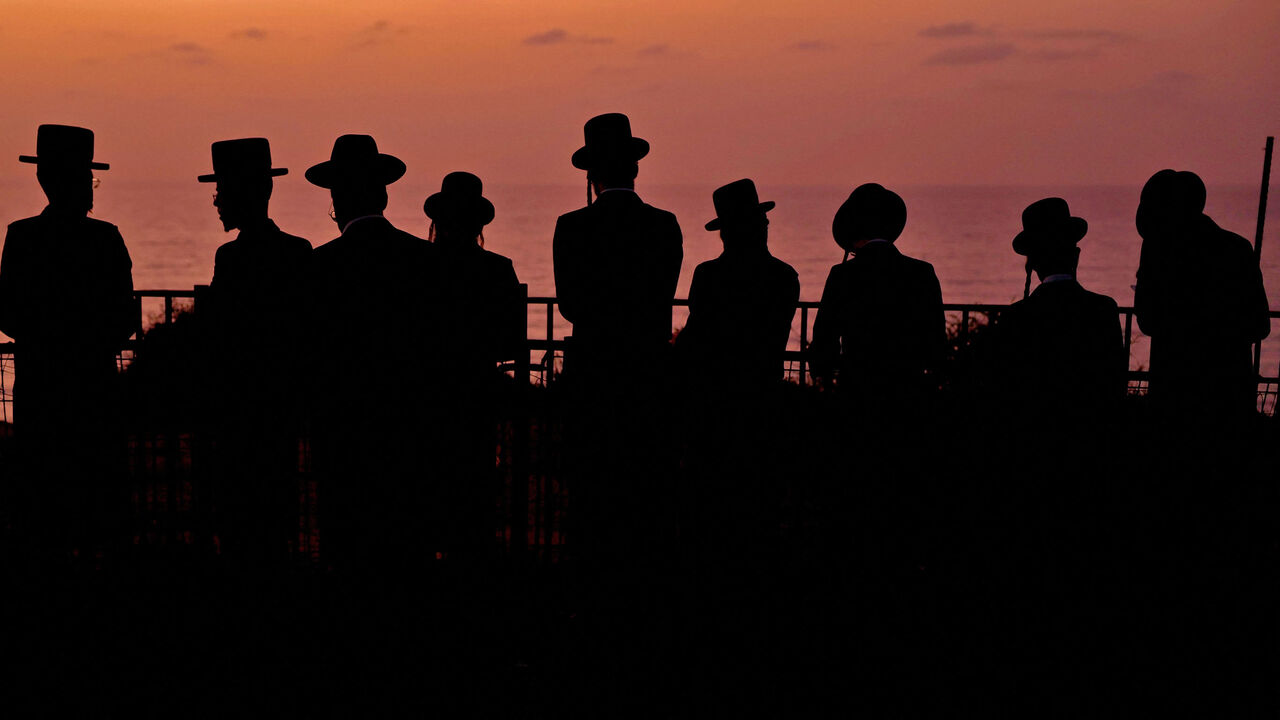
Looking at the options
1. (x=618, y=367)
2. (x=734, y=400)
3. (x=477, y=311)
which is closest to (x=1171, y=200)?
(x=734, y=400)

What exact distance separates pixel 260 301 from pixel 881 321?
104 inches

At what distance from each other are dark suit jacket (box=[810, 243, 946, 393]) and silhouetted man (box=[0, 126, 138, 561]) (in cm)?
318

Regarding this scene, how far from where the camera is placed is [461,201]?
5.09 meters

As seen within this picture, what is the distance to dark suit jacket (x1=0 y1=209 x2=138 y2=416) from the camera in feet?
17.1

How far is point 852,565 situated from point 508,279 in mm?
1963

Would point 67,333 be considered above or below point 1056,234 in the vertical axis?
below

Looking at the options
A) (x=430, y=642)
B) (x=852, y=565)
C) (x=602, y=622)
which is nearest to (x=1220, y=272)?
(x=852, y=565)

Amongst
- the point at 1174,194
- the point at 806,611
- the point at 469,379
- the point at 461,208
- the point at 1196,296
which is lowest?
the point at 806,611

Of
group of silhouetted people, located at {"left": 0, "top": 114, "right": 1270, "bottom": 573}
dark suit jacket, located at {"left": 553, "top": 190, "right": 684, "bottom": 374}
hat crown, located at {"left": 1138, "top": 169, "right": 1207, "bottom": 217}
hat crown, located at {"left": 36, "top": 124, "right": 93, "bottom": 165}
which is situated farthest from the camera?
hat crown, located at {"left": 36, "top": 124, "right": 93, "bottom": 165}

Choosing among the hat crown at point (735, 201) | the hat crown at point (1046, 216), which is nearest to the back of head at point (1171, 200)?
the hat crown at point (1046, 216)

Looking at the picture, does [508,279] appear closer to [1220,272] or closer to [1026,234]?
[1026,234]

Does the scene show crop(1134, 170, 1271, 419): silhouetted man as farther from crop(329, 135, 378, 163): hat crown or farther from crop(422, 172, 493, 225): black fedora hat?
crop(329, 135, 378, 163): hat crown

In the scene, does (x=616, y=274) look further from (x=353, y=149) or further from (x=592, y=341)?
(x=353, y=149)

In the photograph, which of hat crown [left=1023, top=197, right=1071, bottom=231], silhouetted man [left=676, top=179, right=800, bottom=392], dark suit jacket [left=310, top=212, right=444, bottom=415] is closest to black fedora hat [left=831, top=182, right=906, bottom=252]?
silhouetted man [left=676, top=179, right=800, bottom=392]
